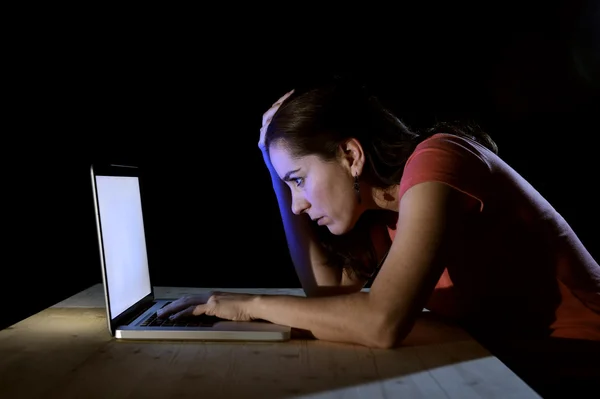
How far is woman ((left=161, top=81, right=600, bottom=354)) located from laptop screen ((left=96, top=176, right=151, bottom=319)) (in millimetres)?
125

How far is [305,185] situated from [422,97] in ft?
3.49

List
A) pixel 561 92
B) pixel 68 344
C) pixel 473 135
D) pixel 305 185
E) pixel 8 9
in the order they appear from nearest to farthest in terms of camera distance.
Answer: pixel 68 344
pixel 305 185
pixel 473 135
pixel 8 9
pixel 561 92

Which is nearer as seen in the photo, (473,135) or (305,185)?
(305,185)

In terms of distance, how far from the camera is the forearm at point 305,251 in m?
1.92

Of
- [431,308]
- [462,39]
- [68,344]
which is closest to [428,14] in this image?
[462,39]

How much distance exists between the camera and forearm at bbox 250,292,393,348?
1.23m

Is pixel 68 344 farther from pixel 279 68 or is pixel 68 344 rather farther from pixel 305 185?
pixel 279 68

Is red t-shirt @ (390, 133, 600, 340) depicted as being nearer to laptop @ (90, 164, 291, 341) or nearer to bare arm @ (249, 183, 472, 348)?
bare arm @ (249, 183, 472, 348)

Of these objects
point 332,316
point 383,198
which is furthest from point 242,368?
point 383,198

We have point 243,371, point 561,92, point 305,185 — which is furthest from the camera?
point 561,92

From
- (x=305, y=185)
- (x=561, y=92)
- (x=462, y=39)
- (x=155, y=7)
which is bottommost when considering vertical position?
(x=305, y=185)

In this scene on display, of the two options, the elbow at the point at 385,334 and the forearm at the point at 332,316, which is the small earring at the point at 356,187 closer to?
the forearm at the point at 332,316

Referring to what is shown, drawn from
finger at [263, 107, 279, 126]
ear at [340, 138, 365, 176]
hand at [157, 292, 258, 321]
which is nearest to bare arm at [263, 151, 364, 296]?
finger at [263, 107, 279, 126]

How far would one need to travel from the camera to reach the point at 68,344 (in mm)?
1249
